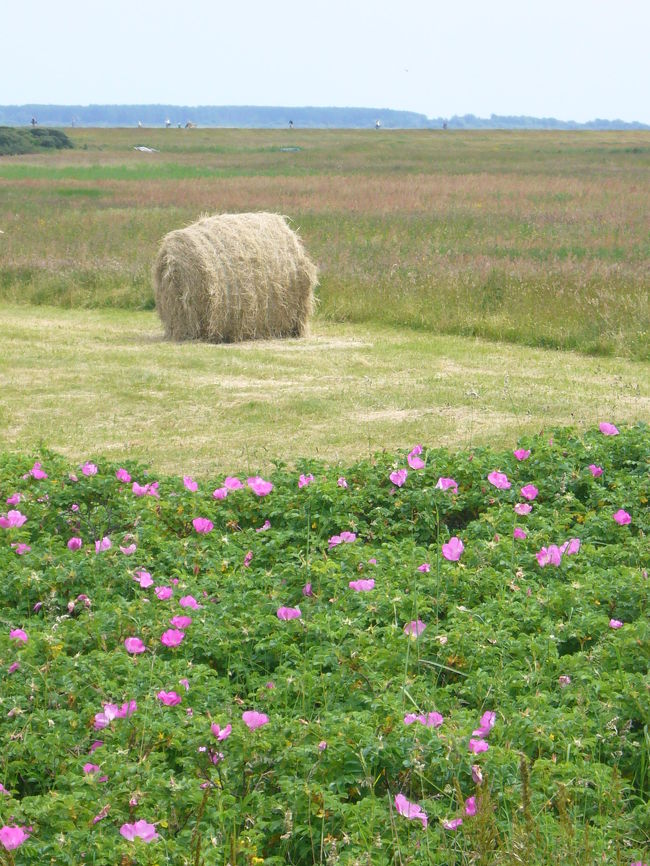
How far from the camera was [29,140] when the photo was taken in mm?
70000

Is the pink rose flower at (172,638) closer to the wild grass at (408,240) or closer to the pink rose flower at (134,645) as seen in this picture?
the pink rose flower at (134,645)

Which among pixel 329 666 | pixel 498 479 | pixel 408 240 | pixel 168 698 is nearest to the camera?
pixel 168 698

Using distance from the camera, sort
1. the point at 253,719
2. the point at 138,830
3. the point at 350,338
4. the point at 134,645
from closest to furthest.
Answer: the point at 138,830 < the point at 253,719 < the point at 134,645 < the point at 350,338

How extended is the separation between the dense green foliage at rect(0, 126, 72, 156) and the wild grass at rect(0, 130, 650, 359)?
67.6 ft

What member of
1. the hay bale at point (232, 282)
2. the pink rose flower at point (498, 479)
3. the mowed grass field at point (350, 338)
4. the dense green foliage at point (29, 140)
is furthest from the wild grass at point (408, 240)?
the dense green foliage at point (29, 140)

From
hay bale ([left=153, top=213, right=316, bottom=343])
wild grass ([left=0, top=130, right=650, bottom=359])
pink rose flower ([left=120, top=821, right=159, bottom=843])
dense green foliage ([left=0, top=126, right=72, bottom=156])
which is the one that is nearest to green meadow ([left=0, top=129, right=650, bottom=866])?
pink rose flower ([left=120, top=821, right=159, bottom=843])

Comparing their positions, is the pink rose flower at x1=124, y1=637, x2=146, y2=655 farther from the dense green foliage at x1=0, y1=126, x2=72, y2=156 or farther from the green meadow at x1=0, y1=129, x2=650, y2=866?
the dense green foliage at x1=0, y1=126, x2=72, y2=156

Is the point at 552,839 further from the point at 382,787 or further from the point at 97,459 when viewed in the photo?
the point at 97,459

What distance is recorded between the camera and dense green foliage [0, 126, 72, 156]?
66.5 meters

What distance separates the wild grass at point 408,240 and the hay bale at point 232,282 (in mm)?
1354

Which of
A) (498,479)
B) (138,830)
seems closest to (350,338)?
(498,479)

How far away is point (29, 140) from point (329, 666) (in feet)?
230

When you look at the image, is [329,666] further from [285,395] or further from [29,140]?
[29,140]

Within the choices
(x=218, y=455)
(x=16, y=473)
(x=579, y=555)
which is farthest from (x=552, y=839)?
(x=218, y=455)
